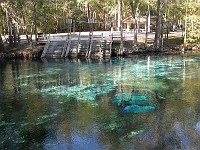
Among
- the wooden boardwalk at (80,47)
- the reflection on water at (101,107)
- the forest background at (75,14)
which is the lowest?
the reflection on water at (101,107)

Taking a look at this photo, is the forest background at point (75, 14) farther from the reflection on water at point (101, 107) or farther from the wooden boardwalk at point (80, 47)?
the reflection on water at point (101, 107)

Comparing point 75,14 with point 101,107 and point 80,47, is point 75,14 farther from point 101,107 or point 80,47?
point 101,107

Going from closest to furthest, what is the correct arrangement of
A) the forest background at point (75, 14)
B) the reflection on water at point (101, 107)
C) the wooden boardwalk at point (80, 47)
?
the reflection on water at point (101, 107)
the wooden boardwalk at point (80, 47)
the forest background at point (75, 14)

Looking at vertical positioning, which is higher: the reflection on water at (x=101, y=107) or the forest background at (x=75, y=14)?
the forest background at (x=75, y=14)

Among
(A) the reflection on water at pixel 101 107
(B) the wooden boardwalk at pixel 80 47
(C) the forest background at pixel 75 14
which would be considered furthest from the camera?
(C) the forest background at pixel 75 14

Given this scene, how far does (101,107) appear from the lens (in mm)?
15477

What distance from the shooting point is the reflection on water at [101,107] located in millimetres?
11477

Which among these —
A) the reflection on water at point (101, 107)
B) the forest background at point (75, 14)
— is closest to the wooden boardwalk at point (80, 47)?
the forest background at point (75, 14)

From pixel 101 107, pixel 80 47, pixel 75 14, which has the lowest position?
pixel 101 107

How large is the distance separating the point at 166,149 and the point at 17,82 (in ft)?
46.7

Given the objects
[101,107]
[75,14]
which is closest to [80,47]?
[101,107]

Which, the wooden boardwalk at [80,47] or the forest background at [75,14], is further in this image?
the forest background at [75,14]

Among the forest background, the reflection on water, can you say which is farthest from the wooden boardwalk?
the reflection on water

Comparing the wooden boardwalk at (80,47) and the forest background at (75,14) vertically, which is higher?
the forest background at (75,14)
